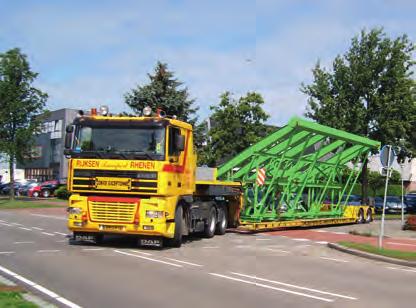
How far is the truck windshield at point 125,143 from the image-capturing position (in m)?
14.4

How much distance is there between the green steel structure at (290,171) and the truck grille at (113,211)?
7831 mm

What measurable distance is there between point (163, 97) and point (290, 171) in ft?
47.8

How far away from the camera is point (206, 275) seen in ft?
35.1

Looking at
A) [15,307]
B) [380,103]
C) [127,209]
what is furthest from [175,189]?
[380,103]

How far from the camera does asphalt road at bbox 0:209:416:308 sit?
8.55 m

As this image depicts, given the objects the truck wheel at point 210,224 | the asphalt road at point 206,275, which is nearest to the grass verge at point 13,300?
the asphalt road at point 206,275

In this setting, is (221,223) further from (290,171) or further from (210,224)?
(290,171)

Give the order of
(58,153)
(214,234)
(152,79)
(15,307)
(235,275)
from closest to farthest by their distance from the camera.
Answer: (15,307)
(235,275)
(214,234)
(152,79)
(58,153)

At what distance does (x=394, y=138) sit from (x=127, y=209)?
79.7 feet

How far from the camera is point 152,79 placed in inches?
1465

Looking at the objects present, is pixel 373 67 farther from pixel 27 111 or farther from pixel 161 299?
pixel 161 299

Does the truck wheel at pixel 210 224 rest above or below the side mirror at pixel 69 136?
below

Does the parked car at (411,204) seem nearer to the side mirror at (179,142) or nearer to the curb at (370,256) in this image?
the curb at (370,256)

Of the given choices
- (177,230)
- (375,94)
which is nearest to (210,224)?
(177,230)
